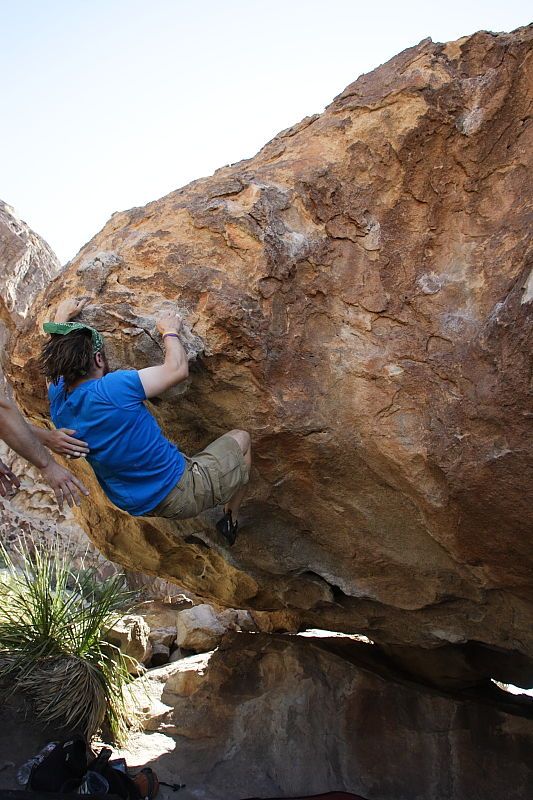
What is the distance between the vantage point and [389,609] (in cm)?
445

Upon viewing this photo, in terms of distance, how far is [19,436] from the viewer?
317cm

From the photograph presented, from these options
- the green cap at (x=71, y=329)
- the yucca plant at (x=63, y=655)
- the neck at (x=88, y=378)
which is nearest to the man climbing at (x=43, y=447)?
the neck at (x=88, y=378)

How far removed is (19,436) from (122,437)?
448mm

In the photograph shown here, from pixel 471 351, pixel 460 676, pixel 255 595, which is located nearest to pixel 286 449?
pixel 471 351

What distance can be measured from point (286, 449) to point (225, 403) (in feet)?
1.32

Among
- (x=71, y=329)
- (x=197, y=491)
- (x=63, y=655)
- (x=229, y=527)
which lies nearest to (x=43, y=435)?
(x=71, y=329)

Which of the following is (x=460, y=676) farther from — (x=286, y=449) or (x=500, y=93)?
(x=500, y=93)

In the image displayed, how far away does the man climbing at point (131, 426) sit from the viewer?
10.5 ft

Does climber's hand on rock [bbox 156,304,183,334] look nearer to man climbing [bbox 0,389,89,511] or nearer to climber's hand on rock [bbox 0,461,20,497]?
man climbing [bbox 0,389,89,511]

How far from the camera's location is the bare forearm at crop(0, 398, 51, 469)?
3.13m

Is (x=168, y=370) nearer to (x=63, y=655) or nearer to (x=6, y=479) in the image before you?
(x=6, y=479)

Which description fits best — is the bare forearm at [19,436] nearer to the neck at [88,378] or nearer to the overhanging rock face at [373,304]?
the neck at [88,378]

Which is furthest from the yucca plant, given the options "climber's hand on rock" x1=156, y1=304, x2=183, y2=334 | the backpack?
"climber's hand on rock" x1=156, y1=304, x2=183, y2=334

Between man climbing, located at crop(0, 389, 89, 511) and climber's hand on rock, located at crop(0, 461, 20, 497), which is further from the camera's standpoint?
climber's hand on rock, located at crop(0, 461, 20, 497)
